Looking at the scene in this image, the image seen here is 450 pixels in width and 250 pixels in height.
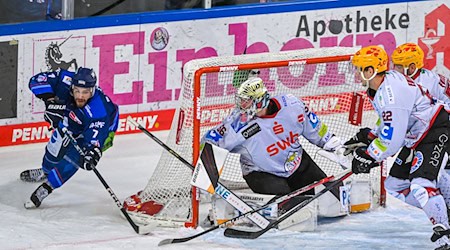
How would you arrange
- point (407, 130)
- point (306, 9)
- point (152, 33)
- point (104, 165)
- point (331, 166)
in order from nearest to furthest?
1. point (407, 130)
2. point (331, 166)
3. point (104, 165)
4. point (152, 33)
5. point (306, 9)

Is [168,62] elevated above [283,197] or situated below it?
above

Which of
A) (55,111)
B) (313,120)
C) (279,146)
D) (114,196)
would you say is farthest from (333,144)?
(55,111)

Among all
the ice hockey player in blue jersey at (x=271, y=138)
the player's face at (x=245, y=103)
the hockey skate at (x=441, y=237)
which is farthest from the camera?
the ice hockey player in blue jersey at (x=271, y=138)

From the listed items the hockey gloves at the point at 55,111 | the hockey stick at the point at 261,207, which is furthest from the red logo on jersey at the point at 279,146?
the hockey gloves at the point at 55,111

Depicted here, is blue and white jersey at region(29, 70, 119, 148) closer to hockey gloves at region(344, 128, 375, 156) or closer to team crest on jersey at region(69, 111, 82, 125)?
team crest on jersey at region(69, 111, 82, 125)

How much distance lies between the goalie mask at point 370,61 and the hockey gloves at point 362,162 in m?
0.39

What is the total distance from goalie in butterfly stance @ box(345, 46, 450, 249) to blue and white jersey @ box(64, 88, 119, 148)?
5.35 ft

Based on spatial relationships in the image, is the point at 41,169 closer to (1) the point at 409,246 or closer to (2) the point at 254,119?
(2) the point at 254,119

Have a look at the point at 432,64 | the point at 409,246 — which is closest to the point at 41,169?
the point at 409,246

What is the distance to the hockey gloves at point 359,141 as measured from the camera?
775cm

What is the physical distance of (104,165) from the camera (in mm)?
9344

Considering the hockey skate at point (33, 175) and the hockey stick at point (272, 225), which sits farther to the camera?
the hockey skate at point (33, 175)

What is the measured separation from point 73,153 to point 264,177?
1.23m

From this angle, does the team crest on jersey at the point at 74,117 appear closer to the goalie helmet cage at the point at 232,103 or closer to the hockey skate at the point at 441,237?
the goalie helmet cage at the point at 232,103
